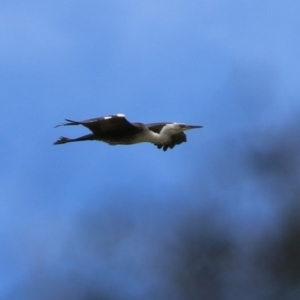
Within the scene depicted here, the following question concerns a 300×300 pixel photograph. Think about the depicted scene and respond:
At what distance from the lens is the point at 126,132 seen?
9.79 m

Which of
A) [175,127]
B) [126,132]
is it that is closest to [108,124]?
[126,132]

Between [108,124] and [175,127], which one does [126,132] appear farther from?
[175,127]

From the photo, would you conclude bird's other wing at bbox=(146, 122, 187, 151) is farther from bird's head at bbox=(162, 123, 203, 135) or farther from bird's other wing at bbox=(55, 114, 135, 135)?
bird's other wing at bbox=(55, 114, 135, 135)

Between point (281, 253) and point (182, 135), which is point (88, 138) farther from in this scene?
point (281, 253)

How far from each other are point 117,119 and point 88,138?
51 centimetres

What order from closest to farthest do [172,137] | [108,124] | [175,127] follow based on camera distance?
[108,124] → [175,127] → [172,137]

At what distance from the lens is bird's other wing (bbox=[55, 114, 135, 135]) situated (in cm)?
927

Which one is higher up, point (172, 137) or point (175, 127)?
point (175, 127)

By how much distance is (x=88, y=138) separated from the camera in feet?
31.8

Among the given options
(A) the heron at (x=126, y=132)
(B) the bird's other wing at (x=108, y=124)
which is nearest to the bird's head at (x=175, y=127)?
(A) the heron at (x=126, y=132)

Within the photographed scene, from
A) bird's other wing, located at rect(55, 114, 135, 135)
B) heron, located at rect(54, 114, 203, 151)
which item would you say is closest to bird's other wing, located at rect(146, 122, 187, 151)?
heron, located at rect(54, 114, 203, 151)

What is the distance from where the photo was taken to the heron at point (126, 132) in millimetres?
9438

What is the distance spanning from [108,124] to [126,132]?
399mm

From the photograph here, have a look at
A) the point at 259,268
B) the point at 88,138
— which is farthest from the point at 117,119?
the point at 259,268
